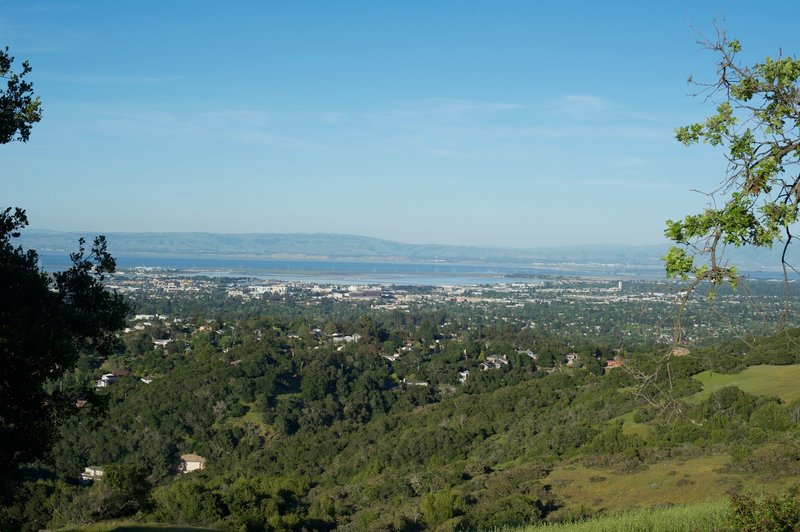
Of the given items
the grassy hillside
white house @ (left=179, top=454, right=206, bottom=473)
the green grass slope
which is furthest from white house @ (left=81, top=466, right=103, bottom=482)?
the grassy hillside

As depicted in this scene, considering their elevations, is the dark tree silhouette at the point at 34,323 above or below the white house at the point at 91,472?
above

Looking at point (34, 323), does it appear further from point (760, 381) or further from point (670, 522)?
point (760, 381)

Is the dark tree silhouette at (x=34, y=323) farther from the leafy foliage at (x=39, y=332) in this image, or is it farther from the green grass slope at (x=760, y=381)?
the green grass slope at (x=760, y=381)

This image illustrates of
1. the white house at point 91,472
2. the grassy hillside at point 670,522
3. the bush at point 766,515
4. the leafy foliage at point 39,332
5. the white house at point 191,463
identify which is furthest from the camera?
the white house at point 191,463

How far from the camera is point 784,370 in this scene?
84.3 ft

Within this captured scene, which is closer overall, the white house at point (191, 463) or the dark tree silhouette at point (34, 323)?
the dark tree silhouette at point (34, 323)

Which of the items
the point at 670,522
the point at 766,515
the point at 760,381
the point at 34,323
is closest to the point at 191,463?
the point at 760,381

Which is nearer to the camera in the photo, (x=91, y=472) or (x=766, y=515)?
(x=766, y=515)

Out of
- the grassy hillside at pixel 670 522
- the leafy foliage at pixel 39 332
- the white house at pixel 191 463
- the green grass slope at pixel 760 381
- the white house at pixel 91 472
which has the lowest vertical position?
the white house at pixel 191 463

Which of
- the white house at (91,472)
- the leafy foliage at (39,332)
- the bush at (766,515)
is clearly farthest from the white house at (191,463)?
the bush at (766,515)

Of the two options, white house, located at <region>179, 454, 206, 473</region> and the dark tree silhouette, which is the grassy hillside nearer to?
the dark tree silhouette

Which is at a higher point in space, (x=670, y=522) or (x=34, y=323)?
(x=34, y=323)

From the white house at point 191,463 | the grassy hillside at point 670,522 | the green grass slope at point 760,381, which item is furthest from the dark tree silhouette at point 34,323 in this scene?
the white house at point 191,463

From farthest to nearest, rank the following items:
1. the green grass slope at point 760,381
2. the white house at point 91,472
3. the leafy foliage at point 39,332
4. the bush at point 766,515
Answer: the white house at point 91,472
the green grass slope at point 760,381
the leafy foliage at point 39,332
the bush at point 766,515
